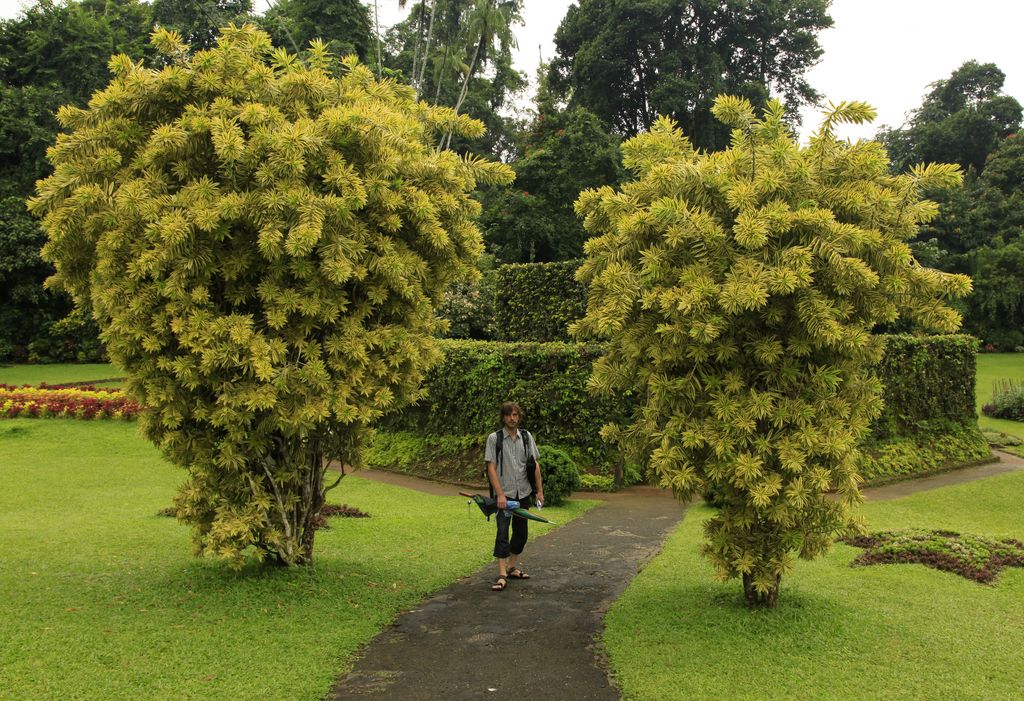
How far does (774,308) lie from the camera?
19.7ft

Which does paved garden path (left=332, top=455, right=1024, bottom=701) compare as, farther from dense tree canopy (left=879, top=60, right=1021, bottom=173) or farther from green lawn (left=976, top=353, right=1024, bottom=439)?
dense tree canopy (left=879, top=60, right=1021, bottom=173)

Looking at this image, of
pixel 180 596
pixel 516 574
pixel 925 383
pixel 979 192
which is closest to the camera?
pixel 180 596

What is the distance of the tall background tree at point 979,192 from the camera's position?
113ft

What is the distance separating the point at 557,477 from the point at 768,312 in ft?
21.5

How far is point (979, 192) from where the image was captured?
3866 centimetres

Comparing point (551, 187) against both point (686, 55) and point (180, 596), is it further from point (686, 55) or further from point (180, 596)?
point (180, 596)

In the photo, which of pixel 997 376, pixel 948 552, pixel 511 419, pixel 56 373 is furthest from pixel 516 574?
pixel 997 376

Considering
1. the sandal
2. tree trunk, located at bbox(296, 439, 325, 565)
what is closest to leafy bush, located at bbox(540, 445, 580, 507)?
the sandal

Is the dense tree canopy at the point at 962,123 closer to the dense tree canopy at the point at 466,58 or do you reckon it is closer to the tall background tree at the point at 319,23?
the dense tree canopy at the point at 466,58

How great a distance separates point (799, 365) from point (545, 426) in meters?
8.18

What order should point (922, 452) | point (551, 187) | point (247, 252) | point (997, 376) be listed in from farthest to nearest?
point (997, 376)
point (551, 187)
point (922, 452)
point (247, 252)

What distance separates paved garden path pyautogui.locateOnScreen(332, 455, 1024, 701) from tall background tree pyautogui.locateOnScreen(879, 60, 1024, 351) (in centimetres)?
2854

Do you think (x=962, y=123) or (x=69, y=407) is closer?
(x=69, y=407)

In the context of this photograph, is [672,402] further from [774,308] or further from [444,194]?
[444,194]
